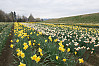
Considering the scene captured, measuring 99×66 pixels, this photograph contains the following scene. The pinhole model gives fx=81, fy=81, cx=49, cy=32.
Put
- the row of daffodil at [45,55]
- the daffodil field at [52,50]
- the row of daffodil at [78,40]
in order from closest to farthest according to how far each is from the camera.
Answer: the row of daffodil at [45,55] → the daffodil field at [52,50] → the row of daffodil at [78,40]

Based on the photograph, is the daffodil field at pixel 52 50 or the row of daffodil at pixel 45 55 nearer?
the row of daffodil at pixel 45 55

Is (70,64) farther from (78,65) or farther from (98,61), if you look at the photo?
(98,61)

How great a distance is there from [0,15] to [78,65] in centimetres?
5384

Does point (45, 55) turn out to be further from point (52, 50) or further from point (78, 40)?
point (78, 40)

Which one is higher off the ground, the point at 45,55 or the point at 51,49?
the point at 51,49

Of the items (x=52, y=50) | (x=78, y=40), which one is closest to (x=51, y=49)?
(x=52, y=50)

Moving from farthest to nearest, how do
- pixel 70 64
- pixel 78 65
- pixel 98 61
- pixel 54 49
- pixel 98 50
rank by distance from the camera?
pixel 98 50
pixel 98 61
pixel 54 49
pixel 78 65
pixel 70 64

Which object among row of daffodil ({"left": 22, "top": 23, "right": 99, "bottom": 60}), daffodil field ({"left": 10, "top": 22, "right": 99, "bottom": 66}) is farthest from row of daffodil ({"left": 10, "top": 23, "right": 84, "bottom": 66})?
row of daffodil ({"left": 22, "top": 23, "right": 99, "bottom": 60})

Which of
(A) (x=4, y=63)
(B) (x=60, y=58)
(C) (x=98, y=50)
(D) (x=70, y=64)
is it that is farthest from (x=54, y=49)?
(C) (x=98, y=50)

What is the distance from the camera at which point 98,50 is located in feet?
12.2

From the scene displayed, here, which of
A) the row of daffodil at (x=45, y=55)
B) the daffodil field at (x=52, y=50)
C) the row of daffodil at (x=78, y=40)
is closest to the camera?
the row of daffodil at (x=45, y=55)

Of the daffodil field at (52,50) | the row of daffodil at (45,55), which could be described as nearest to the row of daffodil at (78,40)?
the daffodil field at (52,50)

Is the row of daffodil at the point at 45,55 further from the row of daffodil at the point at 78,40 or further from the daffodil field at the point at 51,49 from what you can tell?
the row of daffodil at the point at 78,40

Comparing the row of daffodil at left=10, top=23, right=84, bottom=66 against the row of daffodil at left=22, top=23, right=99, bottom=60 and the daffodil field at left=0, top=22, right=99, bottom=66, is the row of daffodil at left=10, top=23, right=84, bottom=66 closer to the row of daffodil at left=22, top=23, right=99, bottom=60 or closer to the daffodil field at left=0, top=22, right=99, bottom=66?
the daffodil field at left=0, top=22, right=99, bottom=66
